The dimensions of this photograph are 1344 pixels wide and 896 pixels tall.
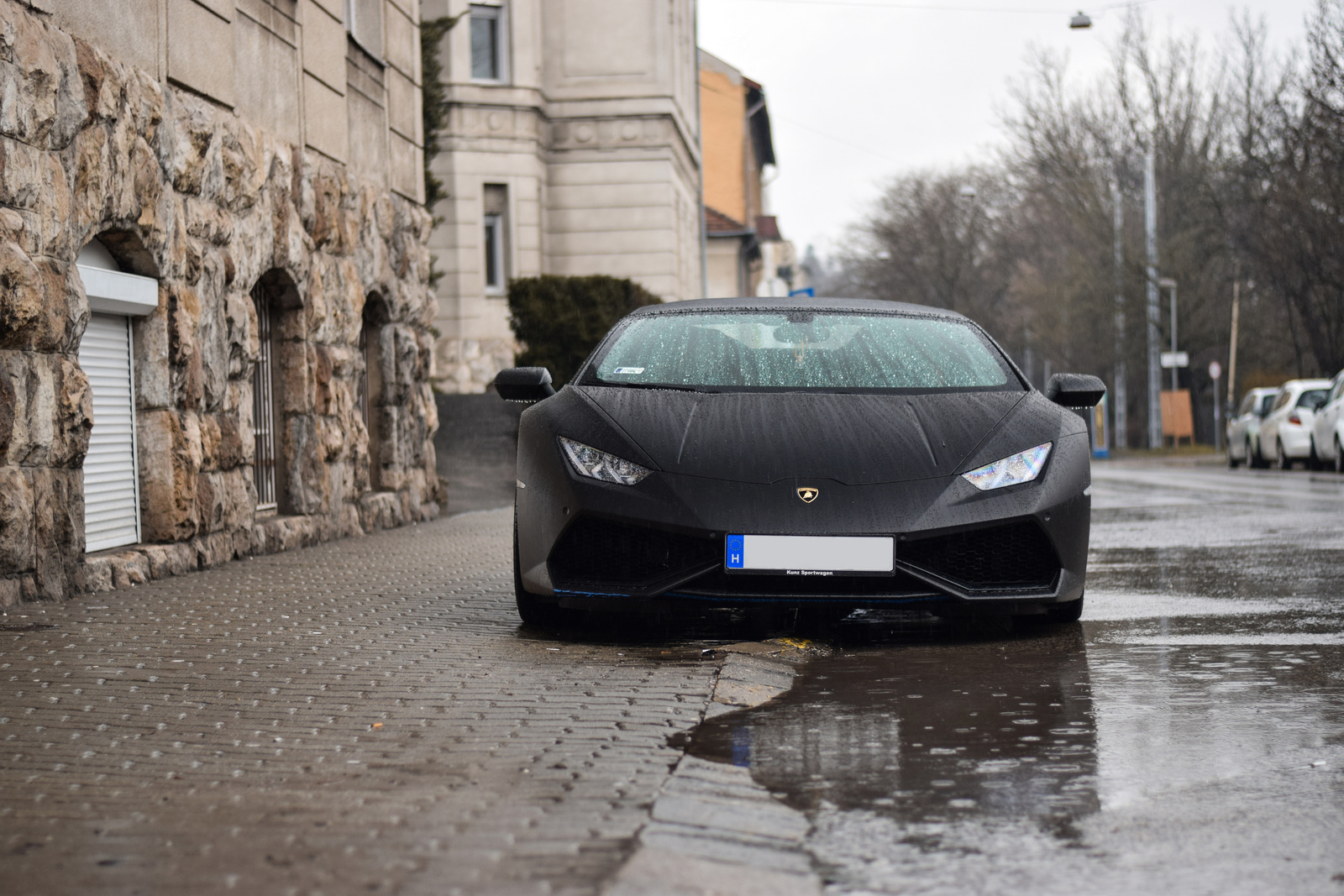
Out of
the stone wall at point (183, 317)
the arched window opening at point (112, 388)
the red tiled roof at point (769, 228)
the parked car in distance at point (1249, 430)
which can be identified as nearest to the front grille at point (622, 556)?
the stone wall at point (183, 317)

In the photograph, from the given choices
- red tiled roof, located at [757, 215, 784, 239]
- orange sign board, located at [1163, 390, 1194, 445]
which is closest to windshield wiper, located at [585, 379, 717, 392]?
orange sign board, located at [1163, 390, 1194, 445]

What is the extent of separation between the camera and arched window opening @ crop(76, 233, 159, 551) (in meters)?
8.81

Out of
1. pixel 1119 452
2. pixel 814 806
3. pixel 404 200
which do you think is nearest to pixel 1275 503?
pixel 404 200

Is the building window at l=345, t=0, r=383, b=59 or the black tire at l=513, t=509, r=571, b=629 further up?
the building window at l=345, t=0, r=383, b=59

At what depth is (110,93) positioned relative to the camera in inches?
340

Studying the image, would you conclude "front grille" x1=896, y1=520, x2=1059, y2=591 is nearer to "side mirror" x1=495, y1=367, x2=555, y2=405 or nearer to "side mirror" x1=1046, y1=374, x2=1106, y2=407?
"side mirror" x1=1046, y1=374, x2=1106, y2=407

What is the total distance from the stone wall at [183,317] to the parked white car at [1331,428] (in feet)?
51.8

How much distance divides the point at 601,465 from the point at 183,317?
4604 mm

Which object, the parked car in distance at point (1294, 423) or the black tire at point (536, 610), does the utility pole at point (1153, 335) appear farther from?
the black tire at point (536, 610)


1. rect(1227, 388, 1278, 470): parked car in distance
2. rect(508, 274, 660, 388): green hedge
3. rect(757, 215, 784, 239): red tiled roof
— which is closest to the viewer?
rect(508, 274, 660, 388): green hedge

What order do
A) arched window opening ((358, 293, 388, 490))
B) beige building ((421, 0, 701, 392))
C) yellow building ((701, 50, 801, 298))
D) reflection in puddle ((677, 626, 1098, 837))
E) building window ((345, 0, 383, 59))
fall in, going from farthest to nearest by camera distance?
yellow building ((701, 50, 801, 298))
beige building ((421, 0, 701, 392))
building window ((345, 0, 383, 59))
arched window opening ((358, 293, 388, 490))
reflection in puddle ((677, 626, 1098, 837))

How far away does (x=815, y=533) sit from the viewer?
19.0ft

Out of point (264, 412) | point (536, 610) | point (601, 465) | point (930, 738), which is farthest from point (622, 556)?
point (264, 412)

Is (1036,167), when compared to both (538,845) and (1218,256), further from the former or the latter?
(538,845)
